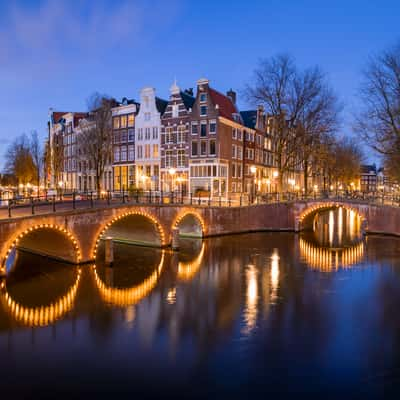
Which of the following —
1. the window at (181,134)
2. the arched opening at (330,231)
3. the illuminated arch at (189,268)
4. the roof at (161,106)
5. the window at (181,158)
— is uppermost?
the roof at (161,106)

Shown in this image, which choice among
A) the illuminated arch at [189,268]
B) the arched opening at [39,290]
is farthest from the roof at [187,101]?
the arched opening at [39,290]

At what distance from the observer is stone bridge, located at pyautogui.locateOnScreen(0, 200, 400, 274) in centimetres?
2131

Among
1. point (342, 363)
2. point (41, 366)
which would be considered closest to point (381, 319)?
point (342, 363)

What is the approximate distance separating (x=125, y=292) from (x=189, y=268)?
599 cm

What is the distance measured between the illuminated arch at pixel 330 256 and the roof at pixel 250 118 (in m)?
23.7

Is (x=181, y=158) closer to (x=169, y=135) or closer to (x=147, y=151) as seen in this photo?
(x=169, y=135)

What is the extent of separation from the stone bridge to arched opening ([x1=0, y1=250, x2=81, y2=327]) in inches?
41.4

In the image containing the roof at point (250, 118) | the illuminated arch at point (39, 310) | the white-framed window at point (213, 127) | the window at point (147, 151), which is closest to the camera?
the illuminated arch at point (39, 310)

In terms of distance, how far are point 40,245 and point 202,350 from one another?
17.9m

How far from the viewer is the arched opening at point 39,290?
15.8 m

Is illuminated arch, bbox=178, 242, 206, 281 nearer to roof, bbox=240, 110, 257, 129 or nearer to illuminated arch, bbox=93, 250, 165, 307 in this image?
illuminated arch, bbox=93, 250, 165, 307

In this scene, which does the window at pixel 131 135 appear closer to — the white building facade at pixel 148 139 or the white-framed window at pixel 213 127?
the white building facade at pixel 148 139

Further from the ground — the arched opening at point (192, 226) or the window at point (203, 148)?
the window at point (203, 148)

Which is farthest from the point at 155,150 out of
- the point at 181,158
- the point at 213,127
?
the point at 213,127
